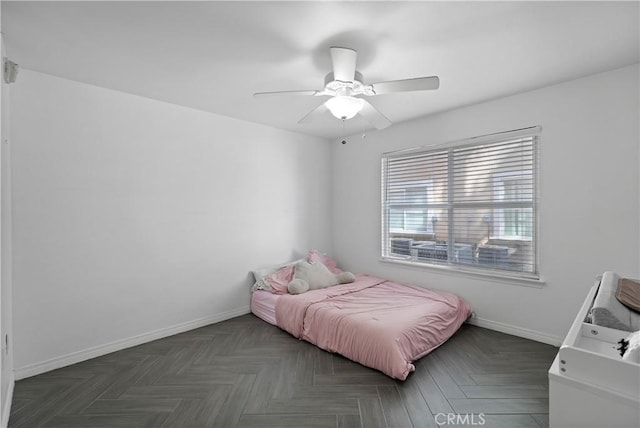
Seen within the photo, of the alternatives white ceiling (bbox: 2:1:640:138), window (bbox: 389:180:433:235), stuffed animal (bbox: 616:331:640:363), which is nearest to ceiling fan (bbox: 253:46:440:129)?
white ceiling (bbox: 2:1:640:138)

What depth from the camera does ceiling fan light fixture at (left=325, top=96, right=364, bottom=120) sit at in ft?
7.26

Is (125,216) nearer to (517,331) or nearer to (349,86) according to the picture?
(349,86)

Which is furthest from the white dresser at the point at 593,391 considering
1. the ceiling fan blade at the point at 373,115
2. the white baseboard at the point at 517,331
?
the white baseboard at the point at 517,331

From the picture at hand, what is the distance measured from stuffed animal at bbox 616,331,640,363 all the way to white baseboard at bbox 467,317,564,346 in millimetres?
1980

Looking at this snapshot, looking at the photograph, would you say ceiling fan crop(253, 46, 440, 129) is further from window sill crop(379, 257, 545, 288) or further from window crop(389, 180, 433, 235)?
window sill crop(379, 257, 545, 288)

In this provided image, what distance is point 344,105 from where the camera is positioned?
7.33 feet

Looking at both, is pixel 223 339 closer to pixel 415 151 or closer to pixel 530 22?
pixel 415 151

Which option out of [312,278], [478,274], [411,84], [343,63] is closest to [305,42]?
[343,63]

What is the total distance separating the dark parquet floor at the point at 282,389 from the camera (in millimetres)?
1884

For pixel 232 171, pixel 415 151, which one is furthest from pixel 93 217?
pixel 415 151

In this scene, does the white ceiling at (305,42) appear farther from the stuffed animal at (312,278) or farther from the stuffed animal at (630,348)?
the stuffed animal at (312,278)

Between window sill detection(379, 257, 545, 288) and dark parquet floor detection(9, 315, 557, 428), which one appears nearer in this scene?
dark parquet floor detection(9, 315, 557, 428)

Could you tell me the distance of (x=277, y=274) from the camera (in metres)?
3.85

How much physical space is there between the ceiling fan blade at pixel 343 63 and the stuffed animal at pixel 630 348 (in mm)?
1971
